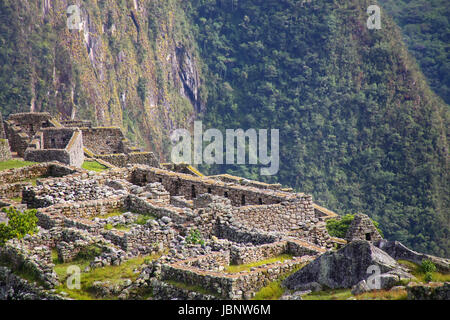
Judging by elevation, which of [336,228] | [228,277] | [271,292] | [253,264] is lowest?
[336,228]

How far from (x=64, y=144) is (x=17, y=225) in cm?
1947

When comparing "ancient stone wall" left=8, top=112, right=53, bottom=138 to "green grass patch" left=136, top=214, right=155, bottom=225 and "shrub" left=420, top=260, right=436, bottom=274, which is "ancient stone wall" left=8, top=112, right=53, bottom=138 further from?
"shrub" left=420, top=260, right=436, bottom=274

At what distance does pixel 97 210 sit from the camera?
71.1 feet

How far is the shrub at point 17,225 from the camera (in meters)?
19.2

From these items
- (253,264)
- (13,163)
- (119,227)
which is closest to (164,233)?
(119,227)

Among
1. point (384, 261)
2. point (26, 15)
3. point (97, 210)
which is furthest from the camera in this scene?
point (26, 15)

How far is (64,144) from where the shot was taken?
1523 inches

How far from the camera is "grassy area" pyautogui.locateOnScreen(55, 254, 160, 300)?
1688 cm

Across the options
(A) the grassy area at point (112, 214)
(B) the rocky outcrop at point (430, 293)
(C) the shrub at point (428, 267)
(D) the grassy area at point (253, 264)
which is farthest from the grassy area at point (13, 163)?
(B) the rocky outcrop at point (430, 293)

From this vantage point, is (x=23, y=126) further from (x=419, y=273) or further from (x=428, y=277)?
(x=428, y=277)
